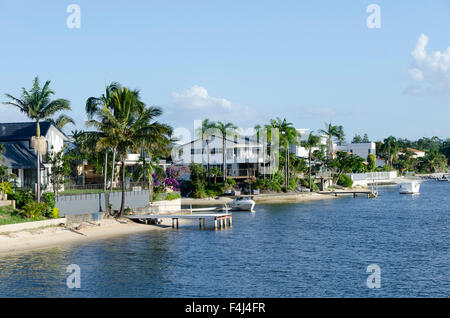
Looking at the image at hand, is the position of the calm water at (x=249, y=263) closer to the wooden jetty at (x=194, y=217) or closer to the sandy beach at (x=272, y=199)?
the wooden jetty at (x=194, y=217)

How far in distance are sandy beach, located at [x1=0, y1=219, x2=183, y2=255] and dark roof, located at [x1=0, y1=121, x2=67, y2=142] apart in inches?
500

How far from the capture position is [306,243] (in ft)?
155

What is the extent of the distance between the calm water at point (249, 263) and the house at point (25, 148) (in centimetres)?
1327

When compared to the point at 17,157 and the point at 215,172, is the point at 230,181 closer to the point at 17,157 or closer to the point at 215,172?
the point at 215,172

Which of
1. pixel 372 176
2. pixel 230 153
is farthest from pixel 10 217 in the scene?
pixel 372 176

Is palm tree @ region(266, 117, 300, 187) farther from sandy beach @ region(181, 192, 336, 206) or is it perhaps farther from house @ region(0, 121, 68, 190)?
house @ region(0, 121, 68, 190)

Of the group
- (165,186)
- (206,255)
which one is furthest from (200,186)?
(206,255)

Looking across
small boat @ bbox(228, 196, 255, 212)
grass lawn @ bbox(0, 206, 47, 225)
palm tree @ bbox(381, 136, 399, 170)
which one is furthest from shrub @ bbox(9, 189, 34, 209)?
palm tree @ bbox(381, 136, 399, 170)

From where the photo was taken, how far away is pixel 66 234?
154 feet

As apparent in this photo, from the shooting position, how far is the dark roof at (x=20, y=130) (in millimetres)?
56906

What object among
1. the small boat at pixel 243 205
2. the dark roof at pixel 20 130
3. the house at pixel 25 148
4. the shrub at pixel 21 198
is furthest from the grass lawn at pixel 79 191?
the small boat at pixel 243 205

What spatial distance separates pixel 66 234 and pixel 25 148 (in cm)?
1404

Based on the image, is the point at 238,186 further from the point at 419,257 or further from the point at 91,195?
the point at 419,257
